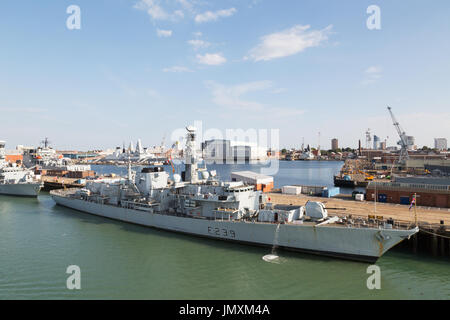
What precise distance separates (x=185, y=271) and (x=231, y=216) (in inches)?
251

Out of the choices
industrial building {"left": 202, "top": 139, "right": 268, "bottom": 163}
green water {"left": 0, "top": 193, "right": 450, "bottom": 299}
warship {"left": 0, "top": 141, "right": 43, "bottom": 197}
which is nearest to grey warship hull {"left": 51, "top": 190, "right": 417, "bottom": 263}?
green water {"left": 0, "top": 193, "right": 450, "bottom": 299}

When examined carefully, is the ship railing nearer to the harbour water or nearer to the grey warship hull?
the grey warship hull

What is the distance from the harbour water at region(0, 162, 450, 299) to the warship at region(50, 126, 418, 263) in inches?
34.8

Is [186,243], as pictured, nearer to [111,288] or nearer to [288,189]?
[111,288]

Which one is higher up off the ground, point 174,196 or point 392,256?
point 174,196

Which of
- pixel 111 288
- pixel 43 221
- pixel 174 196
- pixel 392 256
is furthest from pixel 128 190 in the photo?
pixel 392 256

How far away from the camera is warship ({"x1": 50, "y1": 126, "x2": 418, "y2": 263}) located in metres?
16.6

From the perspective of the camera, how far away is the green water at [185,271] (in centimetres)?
1345

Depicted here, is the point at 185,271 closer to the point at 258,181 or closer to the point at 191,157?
the point at 191,157

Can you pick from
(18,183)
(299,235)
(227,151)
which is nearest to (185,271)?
(299,235)

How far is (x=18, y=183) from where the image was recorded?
140 ft

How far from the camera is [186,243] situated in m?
20.8

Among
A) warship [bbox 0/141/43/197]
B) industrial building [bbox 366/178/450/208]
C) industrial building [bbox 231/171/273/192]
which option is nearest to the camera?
industrial building [bbox 366/178/450/208]
